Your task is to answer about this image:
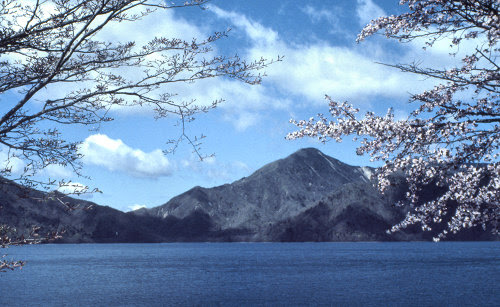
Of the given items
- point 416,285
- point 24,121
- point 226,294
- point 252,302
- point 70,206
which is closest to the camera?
point 70,206

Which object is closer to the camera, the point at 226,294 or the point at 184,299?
the point at 184,299

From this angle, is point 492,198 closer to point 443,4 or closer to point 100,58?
point 443,4

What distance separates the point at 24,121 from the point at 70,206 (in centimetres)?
212

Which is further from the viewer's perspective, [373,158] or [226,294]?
[226,294]

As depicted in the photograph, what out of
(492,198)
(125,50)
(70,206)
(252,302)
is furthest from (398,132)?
(252,302)

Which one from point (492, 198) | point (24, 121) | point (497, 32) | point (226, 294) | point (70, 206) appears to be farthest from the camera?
point (226, 294)

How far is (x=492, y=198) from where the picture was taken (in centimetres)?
1341

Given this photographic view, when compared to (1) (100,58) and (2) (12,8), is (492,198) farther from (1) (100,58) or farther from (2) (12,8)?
(2) (12,8)

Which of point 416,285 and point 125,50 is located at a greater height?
point 125,50

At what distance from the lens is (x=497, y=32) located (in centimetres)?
1121

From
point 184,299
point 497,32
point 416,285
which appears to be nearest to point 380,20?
point 497,32

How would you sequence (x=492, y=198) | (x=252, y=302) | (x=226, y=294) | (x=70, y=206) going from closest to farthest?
1. (x=70, y=206)
2. (x=492, y=198)
3. (x=252, y=302)
4. (x=226, y=294)

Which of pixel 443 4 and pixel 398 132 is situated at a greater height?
pixel 443 4

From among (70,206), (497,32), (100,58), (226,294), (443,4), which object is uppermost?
(443,4)
